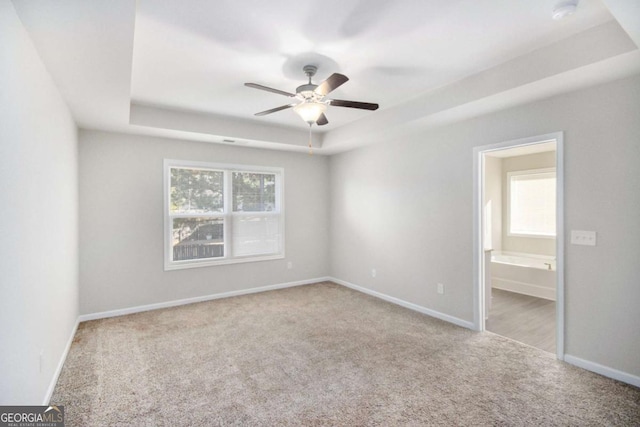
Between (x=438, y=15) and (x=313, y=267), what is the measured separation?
4.63 metres

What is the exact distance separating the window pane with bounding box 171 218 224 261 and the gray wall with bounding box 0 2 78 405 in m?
1.69

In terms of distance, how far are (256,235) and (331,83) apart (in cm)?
348

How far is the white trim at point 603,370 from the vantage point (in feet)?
8.30

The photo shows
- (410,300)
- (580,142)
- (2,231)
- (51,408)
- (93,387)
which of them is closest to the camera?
(2,231)

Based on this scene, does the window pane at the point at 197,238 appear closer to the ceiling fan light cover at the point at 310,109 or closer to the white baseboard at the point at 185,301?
the white baseboard at the point at 185,301

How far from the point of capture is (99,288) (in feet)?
13.6

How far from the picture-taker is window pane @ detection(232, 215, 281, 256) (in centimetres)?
524

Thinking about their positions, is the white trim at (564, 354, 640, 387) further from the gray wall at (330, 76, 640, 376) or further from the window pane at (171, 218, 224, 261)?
the window pane at (171, 218, 224, 261)

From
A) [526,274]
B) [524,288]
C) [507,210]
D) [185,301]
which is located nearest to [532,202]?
[507,210]

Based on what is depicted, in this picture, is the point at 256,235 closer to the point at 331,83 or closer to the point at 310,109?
the point at 310,109

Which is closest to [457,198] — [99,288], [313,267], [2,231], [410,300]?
[410,300]

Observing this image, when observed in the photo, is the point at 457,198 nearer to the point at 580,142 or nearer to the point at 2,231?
the point at 580,142

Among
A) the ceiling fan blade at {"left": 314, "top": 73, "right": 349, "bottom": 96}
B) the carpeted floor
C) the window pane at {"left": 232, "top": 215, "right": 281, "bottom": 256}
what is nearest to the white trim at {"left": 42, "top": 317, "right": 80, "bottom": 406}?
the carpeted floor

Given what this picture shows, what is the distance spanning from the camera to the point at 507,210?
20.5ft
